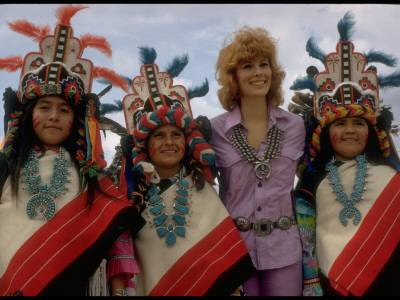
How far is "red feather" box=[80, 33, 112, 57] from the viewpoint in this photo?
157 inches

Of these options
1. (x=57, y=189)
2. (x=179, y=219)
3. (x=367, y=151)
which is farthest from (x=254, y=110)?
(x=57, y=189)

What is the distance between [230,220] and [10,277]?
Answer: 1498 mm

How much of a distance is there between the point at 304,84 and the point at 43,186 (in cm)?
223

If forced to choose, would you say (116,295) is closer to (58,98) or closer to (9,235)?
(9,235)

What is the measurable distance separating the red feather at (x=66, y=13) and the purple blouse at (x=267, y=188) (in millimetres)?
1416

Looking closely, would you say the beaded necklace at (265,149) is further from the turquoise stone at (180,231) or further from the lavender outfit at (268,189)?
the turquoise stone at (180,231)

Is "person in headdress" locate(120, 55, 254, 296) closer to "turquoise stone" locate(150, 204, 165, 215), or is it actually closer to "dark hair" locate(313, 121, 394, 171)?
"turquoise stone" locate(150, 204, 165, 215)

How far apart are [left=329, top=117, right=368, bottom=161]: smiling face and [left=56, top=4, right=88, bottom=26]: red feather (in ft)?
7.19

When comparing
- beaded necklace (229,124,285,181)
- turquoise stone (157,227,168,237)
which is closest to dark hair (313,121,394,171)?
beaded necklace (229,124,285,181)

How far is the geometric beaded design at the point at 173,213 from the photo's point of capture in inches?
133

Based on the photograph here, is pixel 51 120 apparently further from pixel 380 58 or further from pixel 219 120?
pixel 380 58

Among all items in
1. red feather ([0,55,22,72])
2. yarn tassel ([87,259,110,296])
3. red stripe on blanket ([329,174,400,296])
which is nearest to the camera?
red stripe on blanket ([329,174,400,296])

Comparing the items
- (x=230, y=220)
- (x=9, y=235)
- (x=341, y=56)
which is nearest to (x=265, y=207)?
(x=230, y=220)

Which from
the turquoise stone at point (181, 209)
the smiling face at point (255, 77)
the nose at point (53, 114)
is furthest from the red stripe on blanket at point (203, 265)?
the nose at point (53, 114)
